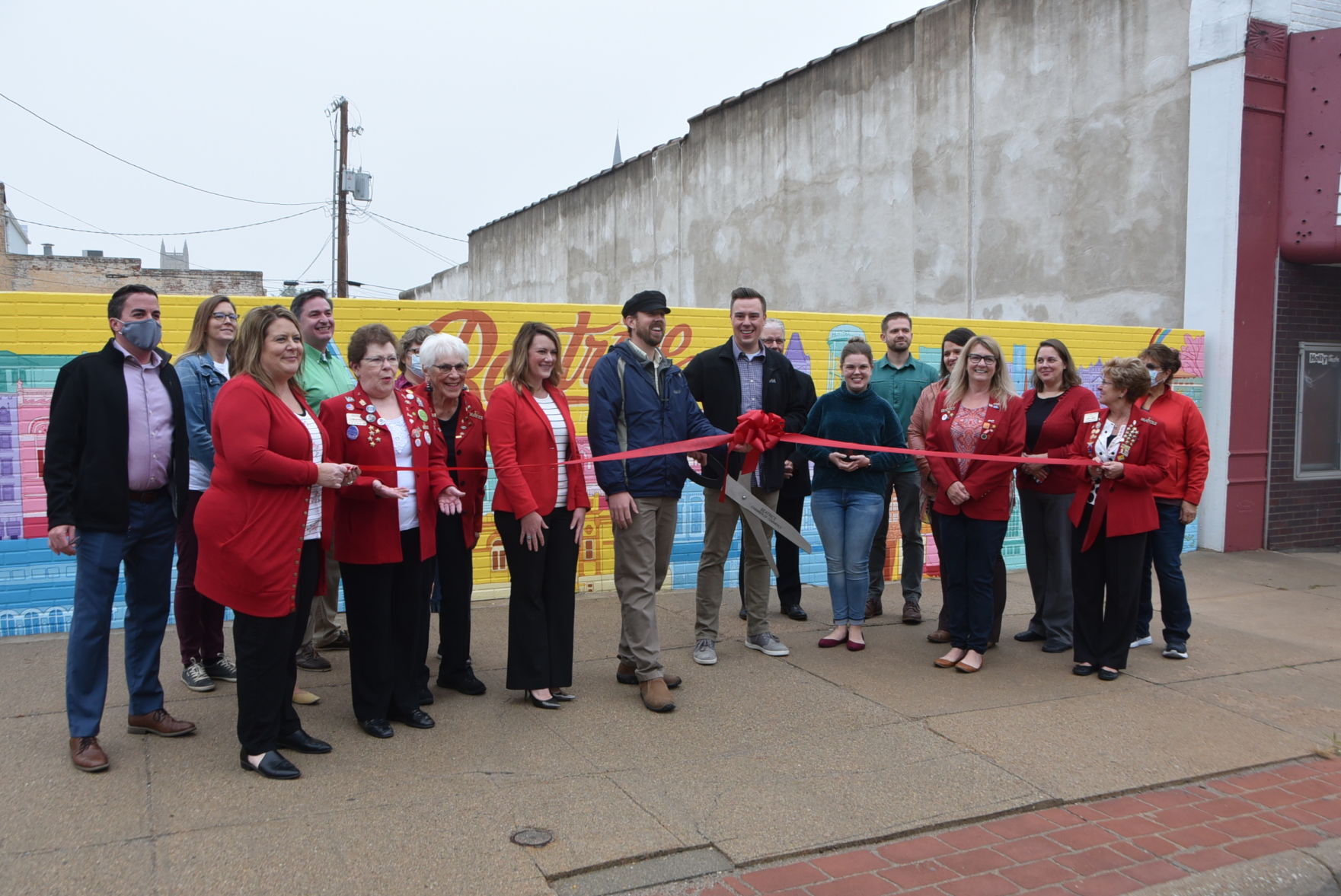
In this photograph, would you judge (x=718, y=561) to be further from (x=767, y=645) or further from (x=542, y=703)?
(x=542, y=703)

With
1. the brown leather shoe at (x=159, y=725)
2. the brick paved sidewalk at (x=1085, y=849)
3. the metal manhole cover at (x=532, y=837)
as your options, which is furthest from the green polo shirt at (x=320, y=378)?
the brick paved sidewalk at (x=1085, y=849)

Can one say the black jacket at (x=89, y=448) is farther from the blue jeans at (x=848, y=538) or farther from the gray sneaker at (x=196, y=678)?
the blue jeans at (x=848, y=538)

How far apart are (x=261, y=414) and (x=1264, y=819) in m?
4.34

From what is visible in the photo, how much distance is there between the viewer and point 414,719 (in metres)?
4.87

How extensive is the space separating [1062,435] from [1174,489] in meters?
0.84

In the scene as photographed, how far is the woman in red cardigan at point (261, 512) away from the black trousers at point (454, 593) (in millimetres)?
1057

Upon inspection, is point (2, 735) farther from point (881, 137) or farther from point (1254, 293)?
point (881, 137)

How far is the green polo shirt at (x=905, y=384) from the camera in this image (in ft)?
23.7

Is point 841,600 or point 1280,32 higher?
point 1280,32

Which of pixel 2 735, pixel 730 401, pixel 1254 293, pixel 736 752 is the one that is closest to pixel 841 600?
pixel 730 401

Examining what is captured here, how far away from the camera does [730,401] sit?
20.4 feet

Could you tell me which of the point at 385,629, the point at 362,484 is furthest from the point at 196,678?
the point at 362,484

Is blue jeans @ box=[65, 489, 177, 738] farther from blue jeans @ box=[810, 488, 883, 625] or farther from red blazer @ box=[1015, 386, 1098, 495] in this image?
red blazer @ box=[1015, 386, 1098, 495]

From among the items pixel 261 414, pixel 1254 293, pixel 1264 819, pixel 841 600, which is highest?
pixel 1254 293
